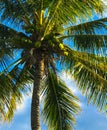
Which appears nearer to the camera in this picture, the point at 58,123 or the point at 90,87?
the point at 90,87

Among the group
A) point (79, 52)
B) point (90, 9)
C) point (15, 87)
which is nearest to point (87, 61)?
point (79, 52)

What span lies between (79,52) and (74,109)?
2.57 metres

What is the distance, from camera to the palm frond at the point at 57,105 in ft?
56.3

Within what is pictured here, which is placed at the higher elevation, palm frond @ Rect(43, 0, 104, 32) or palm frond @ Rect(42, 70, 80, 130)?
palm frond @ Rect(43, 0, 104, 32)

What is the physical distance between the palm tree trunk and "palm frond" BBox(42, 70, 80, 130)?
5.86ft

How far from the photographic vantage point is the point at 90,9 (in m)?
15.2

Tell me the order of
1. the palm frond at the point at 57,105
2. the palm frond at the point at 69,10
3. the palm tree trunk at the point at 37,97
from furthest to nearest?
the palm frond at the point at 57,105
the palm frond at the point at 69,10
the palm tree trunk at the point at 37,97

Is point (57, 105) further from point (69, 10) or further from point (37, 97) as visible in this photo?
point (69, 10)

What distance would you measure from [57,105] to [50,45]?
310cm

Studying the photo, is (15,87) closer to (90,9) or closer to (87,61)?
(87,61)

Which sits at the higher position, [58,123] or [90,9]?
[90,9]

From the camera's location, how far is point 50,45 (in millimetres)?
14992

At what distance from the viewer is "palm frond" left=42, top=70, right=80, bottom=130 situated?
1717 cm

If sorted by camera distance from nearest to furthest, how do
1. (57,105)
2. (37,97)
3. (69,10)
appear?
(37,97) → (69,10) → (57,105)
